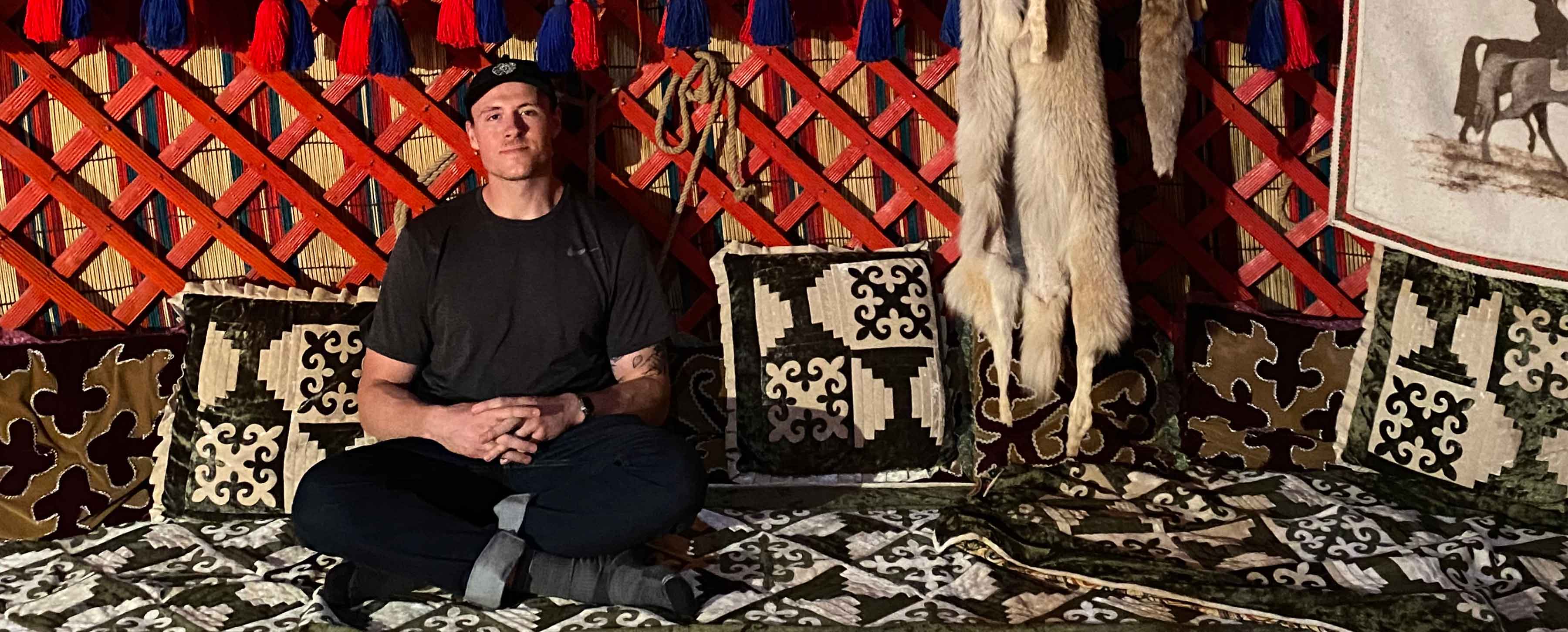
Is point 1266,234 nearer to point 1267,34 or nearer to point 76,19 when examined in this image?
point 1267,34

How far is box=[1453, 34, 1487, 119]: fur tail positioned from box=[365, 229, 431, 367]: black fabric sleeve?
60.0 inches

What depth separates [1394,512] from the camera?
73.4 inches

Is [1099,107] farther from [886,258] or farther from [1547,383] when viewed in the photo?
[1547,383]

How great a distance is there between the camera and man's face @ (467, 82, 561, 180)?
1.86 meters

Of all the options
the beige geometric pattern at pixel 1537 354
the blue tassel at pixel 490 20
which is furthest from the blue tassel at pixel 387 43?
the beige geometric pattern at pixel 1537 354

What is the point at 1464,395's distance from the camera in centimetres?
191

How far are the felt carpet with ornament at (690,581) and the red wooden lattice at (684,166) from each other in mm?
478

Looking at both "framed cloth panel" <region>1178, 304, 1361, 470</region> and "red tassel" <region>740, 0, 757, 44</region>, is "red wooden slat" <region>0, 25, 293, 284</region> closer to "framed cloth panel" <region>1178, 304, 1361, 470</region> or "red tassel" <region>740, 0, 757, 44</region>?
"red tassel" <region>740, 0, 757, 44</region>

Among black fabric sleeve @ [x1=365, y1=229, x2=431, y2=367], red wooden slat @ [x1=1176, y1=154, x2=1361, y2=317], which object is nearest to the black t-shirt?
black fabric sleeve @ [x1=365, y1=229, x2=431, y2=367]

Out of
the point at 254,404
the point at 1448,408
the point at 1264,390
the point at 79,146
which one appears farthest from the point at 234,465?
the point at 1448,408

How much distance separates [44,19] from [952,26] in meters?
1.32

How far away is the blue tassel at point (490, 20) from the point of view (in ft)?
6.41

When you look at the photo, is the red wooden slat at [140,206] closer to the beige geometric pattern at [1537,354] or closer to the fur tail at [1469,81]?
the fur tail at [1469,81]

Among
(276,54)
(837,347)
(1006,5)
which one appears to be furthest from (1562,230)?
(276,54)
